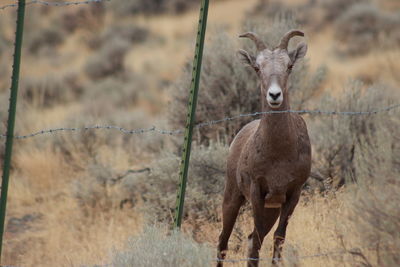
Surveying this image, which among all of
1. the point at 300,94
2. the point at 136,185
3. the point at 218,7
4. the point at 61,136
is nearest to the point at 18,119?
the point at 61,136

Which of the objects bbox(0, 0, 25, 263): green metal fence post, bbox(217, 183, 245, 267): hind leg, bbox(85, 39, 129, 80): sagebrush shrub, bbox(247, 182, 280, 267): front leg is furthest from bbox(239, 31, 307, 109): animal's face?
bbox(85, 39, 129, 80): sagebrush shrub

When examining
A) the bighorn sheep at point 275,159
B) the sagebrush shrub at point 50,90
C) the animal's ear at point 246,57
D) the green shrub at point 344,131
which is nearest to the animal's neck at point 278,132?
the bighorn sheep at point 275,159

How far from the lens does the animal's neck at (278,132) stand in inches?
214

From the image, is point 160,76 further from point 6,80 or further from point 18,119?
point 18,119

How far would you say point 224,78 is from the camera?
964cm

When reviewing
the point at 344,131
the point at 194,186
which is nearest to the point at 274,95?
the point at 194,186

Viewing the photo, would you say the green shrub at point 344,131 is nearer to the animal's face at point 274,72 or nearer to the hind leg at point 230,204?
the hind leg at point 230,204

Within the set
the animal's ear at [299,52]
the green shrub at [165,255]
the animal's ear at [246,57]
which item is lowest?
the green shrub at [165,255]

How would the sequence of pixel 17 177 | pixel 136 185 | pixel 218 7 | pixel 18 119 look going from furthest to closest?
1. pixel 218 7
2. pixel 18 119
3. pixel 17 177
4. pixel 136 185

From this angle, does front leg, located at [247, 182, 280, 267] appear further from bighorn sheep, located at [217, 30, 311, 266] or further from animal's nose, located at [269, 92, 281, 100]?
animal's nose, located at [269, 92, 281, 100]

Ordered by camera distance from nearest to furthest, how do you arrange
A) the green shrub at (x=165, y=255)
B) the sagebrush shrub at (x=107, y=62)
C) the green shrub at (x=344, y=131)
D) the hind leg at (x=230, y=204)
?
the green shrub at (x=165, y=255) → the hind leg at (x=230, y=204) → the green shrub at (x=344, y=131) → the sagebrush shrub at (x=107, y=62)

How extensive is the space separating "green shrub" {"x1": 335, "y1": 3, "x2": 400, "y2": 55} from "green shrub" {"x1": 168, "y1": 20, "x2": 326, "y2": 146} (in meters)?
13.4

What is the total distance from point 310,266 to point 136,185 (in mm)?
4365

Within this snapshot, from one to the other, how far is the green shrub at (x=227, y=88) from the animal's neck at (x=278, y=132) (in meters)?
3.55
